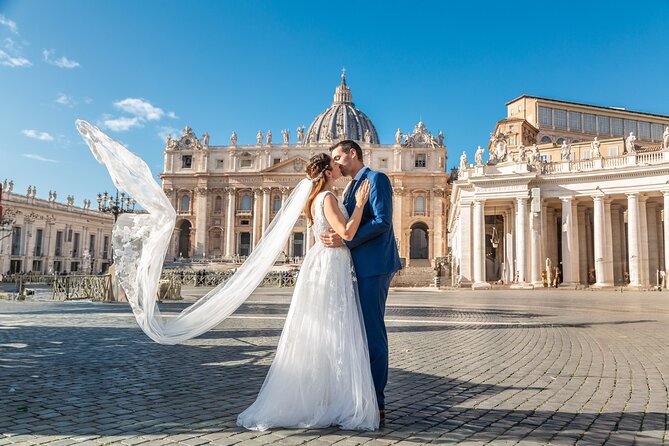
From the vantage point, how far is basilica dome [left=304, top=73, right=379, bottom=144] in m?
103

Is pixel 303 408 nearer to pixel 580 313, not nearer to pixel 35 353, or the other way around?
pixel 35 353

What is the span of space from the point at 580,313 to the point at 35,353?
44.0 feet

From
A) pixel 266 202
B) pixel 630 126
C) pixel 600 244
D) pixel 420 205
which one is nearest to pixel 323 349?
pixel 600 244

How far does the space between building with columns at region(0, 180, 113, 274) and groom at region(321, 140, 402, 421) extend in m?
54.7

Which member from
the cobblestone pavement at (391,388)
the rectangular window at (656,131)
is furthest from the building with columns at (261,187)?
the cobblestone pavement at (391,388)

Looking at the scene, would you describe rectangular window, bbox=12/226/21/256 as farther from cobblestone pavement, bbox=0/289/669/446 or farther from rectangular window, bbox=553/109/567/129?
rectangular window, bbox=553/109/567/129

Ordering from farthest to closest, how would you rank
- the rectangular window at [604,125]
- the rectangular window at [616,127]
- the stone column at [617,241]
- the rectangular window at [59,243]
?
1. the rectangular window at [59,243]
2. the rectangular window at [616,127]
3. the rectangular window at [604,125]
4. the stone column at [617,241]

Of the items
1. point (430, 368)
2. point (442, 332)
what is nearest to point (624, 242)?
point (442, 332)

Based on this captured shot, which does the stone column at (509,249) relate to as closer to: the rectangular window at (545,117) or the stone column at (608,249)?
the stone column at (608,249)

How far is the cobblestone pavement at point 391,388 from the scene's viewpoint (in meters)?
3.54

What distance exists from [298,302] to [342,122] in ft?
334

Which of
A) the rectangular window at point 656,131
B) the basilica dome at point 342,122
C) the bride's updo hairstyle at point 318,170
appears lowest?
the bride's updo hairstyle at point 318,170

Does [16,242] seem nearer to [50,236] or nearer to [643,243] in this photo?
[50,236]

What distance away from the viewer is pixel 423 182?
71.8 metres
